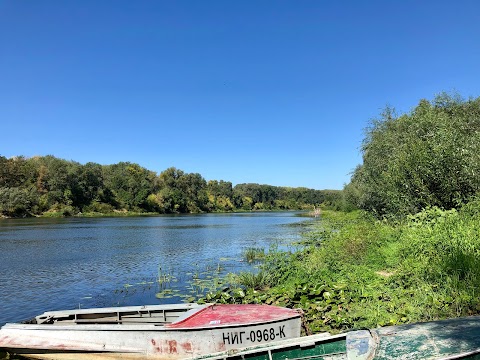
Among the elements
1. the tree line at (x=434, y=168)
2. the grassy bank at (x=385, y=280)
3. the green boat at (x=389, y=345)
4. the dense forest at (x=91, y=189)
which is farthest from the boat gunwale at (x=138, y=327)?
the dense forest at (x=91, y=189)

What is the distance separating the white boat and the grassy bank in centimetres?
171

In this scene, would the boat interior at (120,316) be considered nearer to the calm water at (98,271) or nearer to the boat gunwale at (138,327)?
the boat gunwale at (138,327)

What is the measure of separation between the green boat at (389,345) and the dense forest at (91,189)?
76.5 metres

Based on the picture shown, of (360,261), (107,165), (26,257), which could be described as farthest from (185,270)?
(107,165)

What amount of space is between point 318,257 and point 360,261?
231 cm

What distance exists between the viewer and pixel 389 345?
16.4ft

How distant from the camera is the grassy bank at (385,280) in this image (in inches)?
369

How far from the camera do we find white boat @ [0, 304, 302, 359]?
890 centimetres

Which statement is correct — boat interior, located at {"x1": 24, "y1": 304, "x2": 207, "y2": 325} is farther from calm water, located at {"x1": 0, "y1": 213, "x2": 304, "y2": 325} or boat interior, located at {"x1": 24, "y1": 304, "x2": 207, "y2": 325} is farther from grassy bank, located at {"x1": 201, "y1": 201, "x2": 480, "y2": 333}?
calm water, located at {"x1": 0, "y1": 213, "x2": 304, "y2": 325}

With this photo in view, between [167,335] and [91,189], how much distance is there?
10941 cm

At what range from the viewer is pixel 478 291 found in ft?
30.6

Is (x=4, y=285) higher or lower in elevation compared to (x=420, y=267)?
lower

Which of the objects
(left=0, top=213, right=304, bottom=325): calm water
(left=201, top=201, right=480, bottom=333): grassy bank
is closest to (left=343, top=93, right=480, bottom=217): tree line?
(left=201, top=201, right=480, bottom=333): grassy bank

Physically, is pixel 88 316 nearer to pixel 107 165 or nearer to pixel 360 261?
pixel 360 261
